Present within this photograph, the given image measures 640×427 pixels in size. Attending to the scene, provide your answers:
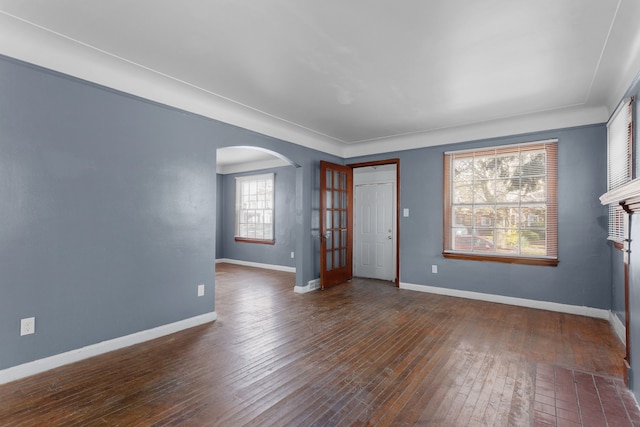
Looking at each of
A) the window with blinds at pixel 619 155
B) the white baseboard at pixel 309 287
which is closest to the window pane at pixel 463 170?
the window with blinds at pixel 619 155

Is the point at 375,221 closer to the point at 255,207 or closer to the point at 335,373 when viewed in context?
the point at 255,207

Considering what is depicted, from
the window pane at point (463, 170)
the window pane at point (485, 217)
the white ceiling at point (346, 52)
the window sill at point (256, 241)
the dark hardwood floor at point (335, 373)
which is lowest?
the dark hardwood floor at point (335, 373)

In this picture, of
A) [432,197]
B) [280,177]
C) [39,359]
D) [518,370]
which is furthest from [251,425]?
[280,177]

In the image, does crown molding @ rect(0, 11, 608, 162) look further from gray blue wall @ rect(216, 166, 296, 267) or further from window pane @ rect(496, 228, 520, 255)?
gray blue wall @ rect(216, 166, 296, 267)

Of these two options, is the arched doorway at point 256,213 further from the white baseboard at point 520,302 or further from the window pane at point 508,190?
the window pane at point 508,190

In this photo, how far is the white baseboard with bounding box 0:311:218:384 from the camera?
2385mm

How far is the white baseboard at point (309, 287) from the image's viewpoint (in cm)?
513

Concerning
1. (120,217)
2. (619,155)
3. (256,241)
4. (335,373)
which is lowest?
(335,373)

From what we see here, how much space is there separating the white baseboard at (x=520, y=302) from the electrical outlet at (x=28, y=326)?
485cm

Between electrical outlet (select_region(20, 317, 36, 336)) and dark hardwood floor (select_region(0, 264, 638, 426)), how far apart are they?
14.8 inches

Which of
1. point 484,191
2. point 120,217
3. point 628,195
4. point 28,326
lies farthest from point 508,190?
point 28,326

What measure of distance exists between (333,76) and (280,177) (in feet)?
14.4

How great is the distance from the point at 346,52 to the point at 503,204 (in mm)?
3430

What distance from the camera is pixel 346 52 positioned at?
2629 millimetres
